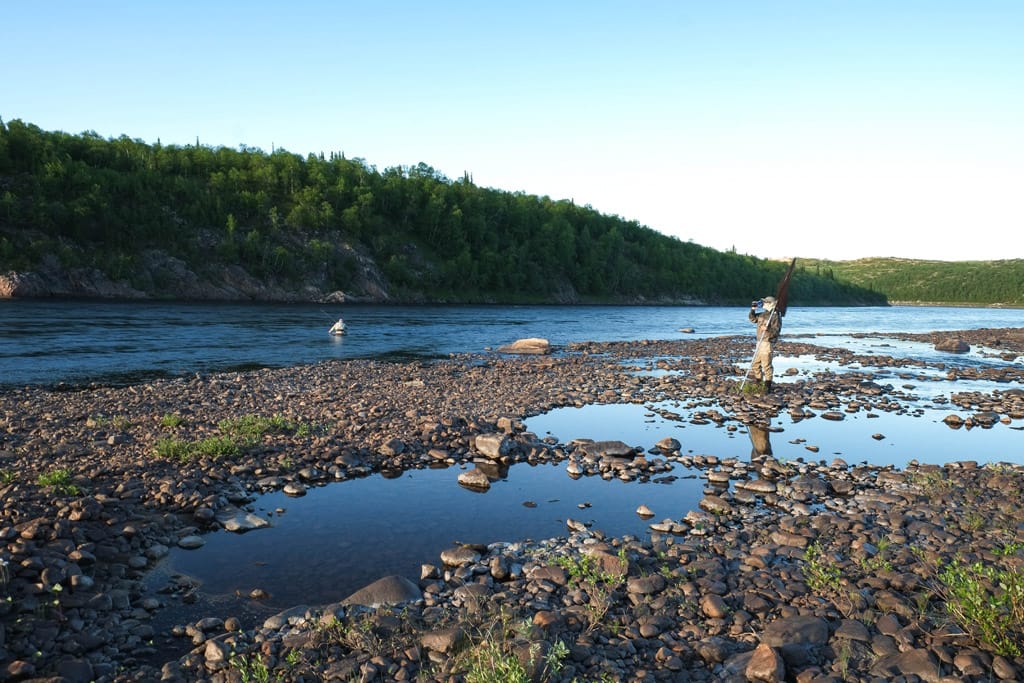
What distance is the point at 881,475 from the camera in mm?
10359

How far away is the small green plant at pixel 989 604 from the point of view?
4883 millimetres

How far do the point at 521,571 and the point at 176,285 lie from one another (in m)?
72.6

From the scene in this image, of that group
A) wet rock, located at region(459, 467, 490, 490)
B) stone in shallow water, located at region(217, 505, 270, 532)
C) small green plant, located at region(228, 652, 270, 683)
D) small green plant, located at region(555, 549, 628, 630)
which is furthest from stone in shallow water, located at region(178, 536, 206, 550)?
small green plant, located at region(555, 549, 628, 630)

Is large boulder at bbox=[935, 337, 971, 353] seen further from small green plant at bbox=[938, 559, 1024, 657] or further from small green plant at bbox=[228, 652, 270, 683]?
small green plant at bbox=[228, 652, 270, 683]

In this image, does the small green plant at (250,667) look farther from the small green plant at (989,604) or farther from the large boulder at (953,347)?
the large boulder at (953,347)

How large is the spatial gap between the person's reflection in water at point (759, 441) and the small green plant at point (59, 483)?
1128 cm

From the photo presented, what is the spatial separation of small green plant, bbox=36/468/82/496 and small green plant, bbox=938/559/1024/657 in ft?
34.1

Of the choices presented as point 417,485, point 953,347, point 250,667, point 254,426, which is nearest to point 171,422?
point 254,426

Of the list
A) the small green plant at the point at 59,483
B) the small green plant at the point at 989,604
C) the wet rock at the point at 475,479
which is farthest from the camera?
the wet rock at the point at 475,479

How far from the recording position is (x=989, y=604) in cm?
532

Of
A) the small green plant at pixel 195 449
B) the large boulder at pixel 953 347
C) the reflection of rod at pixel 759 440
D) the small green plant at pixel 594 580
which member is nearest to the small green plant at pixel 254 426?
the small green plant at pixel 195 449

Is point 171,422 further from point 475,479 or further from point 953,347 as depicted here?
point 953,347

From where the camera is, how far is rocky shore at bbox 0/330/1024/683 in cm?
491

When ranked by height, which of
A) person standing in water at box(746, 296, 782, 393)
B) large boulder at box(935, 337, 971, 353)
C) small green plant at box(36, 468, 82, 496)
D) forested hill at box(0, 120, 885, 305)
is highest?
forested hill at box(0, 120, 885, 305)
